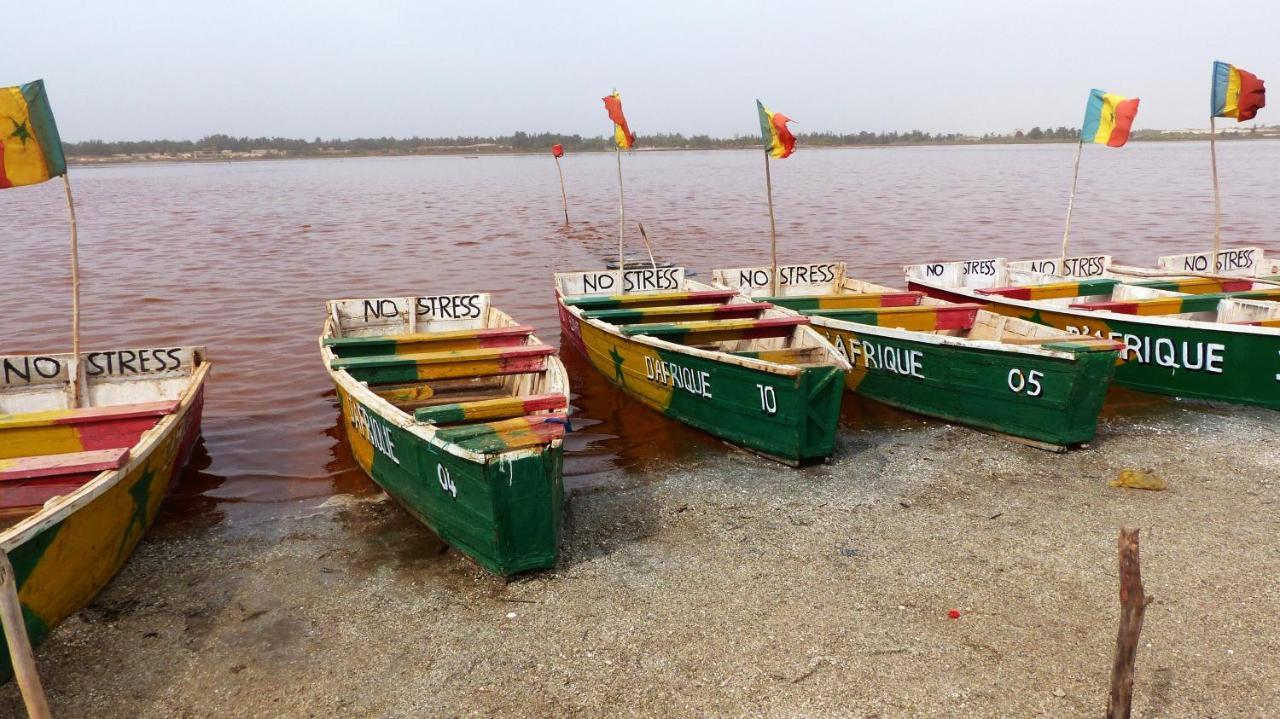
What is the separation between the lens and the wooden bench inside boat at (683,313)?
10.9 m

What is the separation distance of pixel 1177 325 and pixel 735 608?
7.21 meters

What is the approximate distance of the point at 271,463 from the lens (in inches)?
368

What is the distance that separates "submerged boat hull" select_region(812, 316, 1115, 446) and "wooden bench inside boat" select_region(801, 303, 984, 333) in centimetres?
43

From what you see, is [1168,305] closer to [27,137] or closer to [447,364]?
[447,364]

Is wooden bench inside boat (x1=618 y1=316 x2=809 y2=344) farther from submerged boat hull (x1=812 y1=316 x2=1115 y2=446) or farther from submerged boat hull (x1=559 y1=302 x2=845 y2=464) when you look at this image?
submerged boat hull (x1=812 y1=316 x2=1115 y2=446)

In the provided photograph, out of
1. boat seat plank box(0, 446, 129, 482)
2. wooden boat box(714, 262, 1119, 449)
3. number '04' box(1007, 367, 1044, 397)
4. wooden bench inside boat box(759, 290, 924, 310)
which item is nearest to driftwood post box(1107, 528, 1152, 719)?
wooden boat box(714, 262, 1119, 449)

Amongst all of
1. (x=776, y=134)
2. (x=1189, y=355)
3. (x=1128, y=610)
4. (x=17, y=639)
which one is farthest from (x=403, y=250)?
(x=1128, y=610)

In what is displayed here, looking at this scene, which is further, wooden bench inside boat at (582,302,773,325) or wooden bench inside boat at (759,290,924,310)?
wooden bench inside boat at (759,290,924,310)

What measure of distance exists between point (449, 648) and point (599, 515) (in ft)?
7.54

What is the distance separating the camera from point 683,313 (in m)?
11.0

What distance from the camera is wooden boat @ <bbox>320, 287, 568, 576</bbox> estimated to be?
600cm

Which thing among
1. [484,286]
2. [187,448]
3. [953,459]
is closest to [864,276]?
[484,286]

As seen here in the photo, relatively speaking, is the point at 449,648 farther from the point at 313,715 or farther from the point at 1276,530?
the point at 1276,530

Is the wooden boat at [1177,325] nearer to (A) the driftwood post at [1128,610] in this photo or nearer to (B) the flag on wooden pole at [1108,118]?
(B) the flag on wooden pole at [1108,118]
